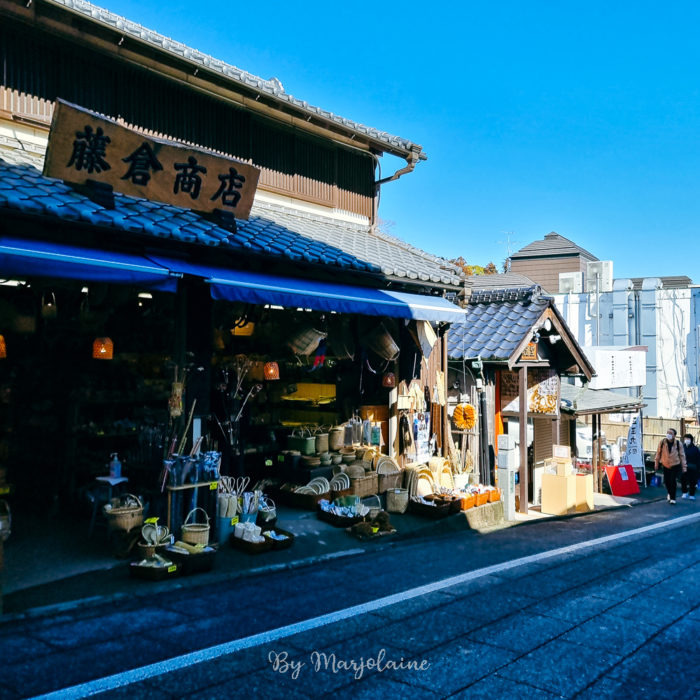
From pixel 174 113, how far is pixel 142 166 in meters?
3.36

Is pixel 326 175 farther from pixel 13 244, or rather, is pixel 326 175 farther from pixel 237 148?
pixel 13 244

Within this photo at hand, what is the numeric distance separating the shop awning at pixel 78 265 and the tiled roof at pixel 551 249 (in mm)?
42932

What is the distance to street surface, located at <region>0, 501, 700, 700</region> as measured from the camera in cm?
535

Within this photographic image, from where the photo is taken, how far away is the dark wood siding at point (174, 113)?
399 inches

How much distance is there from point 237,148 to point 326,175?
106 inches

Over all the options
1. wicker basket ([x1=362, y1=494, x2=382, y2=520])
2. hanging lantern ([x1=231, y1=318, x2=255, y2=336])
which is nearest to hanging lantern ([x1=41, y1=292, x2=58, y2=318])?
hanging lantern ([x1=231, y1=318, x2=255, y2=336])

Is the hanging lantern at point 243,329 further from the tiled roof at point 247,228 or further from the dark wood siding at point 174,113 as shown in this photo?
the dark wood siding at point 174,113

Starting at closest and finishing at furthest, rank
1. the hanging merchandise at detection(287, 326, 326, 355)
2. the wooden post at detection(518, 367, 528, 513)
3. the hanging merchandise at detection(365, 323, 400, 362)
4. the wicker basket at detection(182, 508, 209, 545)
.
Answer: the wicker basket at detection(182, 508, 209, 545) < the hanging merchandise at detection(287, 326, 326, 355) < the hanging merchandise at detection(365, 323, 400, 362) < the wooden post at detection(518, 367, 528, 513)

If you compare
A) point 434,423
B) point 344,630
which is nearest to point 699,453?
point 434,423

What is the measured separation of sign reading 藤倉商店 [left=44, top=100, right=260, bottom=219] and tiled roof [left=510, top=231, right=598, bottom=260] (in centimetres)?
4051

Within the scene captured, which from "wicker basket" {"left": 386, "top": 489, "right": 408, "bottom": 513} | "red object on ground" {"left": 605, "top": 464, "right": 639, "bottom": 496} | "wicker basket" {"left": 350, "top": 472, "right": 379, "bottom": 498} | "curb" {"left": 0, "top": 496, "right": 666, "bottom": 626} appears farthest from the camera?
"red object on ground" {"left": 605, "top": 464, "right": 639, "bottom": 496}

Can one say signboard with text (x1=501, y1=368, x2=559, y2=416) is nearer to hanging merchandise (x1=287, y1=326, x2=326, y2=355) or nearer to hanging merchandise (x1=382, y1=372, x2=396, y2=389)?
hanging merchandise (x1=382, y1=372, x2=396, y2=389)

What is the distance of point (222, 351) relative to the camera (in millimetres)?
12477

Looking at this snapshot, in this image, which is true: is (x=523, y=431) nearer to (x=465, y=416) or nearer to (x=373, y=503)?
(x=465, y=416)
